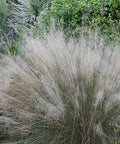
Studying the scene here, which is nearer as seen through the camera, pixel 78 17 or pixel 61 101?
pixel 61 101

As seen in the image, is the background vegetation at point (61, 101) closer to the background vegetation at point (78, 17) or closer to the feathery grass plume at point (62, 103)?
the feathery grass plume at point (62, 103)

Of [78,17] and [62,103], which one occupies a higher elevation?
[78,17]

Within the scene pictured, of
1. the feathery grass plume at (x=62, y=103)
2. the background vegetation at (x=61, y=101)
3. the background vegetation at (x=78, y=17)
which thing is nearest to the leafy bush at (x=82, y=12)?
the background vegetation at (x=78, y=17)

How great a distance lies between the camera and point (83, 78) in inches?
76.0

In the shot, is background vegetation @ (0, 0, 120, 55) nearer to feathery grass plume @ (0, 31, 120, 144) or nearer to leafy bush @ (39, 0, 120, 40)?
leafy bush @ (39, 0, 120, 40)

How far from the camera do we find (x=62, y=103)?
66.5 inches

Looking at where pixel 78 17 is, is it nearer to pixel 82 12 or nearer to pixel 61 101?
pixel 82 12

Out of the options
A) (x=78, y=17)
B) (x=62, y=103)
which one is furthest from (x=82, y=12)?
(x=62, y=103)

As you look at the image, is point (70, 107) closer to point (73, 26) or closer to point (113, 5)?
point (73, 26)

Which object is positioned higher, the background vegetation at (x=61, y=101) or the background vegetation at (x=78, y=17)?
the background vegetation at (x=78, y=17)

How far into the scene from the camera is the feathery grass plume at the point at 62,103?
1.64 metres

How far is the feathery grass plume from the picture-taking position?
5.38 feet

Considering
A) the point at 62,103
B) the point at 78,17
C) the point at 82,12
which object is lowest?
the point at 62,103

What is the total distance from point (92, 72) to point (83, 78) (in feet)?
0.42
